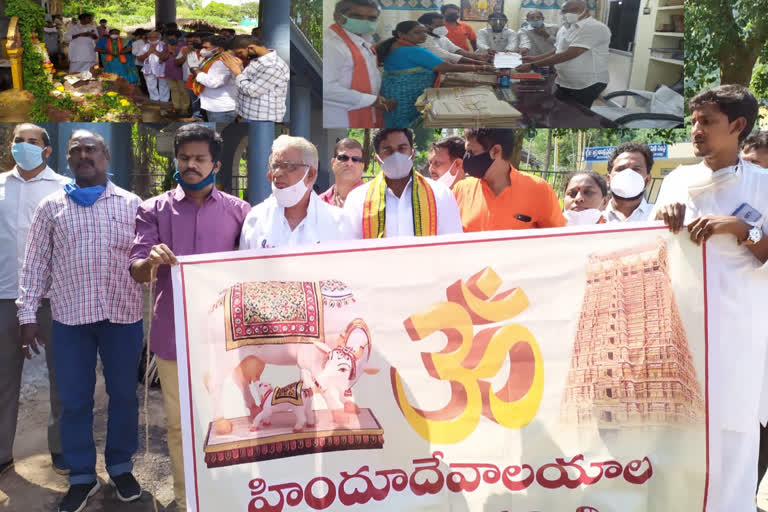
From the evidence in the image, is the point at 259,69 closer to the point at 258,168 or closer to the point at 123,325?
the point at 258,168

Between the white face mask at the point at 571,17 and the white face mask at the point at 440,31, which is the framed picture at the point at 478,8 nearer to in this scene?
the white face mask at the point at 440,31

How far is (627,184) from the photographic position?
14.4ft

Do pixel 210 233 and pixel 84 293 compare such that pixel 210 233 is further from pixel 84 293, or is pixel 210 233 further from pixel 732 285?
pixel 732 285

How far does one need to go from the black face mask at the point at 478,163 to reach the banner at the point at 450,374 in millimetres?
1429

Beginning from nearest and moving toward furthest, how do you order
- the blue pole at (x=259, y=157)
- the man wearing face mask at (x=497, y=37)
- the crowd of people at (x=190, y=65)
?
the blue pole at (x=259, y=157) < the crowd of people at (x=190, y=65) < the man wearing face mask at (x=497, y=37)

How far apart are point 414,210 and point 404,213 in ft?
0.20

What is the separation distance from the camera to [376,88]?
9125 mm

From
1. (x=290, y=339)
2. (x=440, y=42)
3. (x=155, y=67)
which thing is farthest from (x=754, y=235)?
(x=155, y=67)

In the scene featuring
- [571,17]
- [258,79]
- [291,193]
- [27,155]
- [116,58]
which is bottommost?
[291,193]

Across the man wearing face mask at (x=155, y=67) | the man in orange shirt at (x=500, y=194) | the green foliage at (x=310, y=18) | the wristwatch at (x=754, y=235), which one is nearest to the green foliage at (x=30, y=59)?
→ the man wearing face mask at (x=155, y=67)

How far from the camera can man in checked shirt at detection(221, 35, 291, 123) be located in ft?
28.0

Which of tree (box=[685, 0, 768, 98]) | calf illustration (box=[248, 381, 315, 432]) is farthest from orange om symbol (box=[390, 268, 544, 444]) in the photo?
tree (box=[685, 0, 768, 98])

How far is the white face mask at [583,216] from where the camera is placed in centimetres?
503

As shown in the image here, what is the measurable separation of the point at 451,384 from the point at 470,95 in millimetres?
6771
